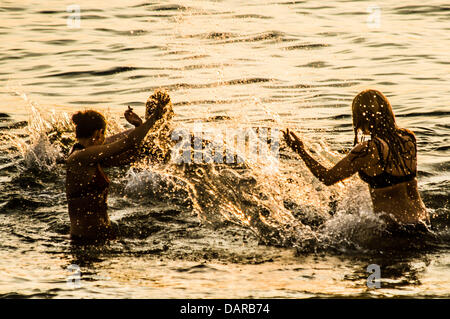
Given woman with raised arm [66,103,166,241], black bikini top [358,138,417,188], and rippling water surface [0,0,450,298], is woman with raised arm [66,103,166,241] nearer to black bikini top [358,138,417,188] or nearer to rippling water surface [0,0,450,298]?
rippling water surface [0,0,450,298]

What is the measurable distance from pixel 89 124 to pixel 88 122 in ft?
0.07

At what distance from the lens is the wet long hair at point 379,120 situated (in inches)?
263

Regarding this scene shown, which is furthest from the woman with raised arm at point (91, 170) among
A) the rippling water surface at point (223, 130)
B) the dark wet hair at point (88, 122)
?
Result: the rippling water surface at point (223, 130)

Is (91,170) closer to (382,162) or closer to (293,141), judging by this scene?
(293,141)

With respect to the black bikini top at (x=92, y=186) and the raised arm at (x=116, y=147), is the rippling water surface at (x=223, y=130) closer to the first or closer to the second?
the black bikini top at (x=92, y=186)

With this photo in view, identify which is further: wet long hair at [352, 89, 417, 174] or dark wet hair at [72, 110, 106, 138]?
dark wet hair at [72, 110, 106, 138]

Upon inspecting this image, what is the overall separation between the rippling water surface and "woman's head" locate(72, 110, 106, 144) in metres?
1.09

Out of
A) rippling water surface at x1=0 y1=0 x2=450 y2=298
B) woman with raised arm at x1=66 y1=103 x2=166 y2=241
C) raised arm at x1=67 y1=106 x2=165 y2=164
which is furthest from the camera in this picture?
Answer: woman with raised arm at x1=66 y1=103 x2=166 y2=241

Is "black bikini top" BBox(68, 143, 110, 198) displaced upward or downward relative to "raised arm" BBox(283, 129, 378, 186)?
downward

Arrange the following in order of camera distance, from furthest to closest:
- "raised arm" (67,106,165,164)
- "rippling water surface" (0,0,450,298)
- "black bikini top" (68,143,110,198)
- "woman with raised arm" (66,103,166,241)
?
1. "black bikini top" (68,143,110,198)
2. "woman with raised arm" (66,103,166,241)
3. "rippling water surface" (0,0,450,298)
4. "raised arm" (67,106,165,164)

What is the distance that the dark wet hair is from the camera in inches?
268

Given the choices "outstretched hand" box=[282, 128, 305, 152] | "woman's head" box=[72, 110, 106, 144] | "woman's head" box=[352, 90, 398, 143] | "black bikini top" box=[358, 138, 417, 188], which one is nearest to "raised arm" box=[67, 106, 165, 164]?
"woman's head" box=[72, 110, 106, 144]

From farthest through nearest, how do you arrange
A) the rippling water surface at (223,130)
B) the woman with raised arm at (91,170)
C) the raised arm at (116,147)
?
the woman with raised arm at (91,170) < the rippling water surface at (223,130) < the raised arm at (116,147)

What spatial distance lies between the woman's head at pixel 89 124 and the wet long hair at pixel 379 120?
7.54 ft
